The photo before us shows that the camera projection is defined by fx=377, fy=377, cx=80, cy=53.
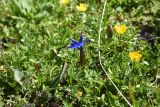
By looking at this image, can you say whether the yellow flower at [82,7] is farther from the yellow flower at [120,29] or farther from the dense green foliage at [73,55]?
the yellow flower at [120,29]

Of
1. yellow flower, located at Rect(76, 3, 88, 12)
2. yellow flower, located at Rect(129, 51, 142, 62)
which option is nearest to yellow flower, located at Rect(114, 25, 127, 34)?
yellow flower, located at Rect(129, 51, 142, 62)

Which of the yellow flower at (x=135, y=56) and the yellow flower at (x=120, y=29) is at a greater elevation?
the yellow flower at (x=120, y=29)

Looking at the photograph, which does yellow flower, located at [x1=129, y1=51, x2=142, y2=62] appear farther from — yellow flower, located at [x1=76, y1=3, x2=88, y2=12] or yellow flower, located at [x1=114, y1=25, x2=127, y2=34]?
yellow flower, located at [x1=76, y1=3, x2=88, y2=12]

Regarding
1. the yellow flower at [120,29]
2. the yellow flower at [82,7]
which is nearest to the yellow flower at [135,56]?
the yellow flower at [120,29]

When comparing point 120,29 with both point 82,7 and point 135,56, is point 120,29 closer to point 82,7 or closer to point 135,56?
point 135,56

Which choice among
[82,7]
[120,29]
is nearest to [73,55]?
[120,29]

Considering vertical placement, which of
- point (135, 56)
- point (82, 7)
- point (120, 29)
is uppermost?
point (82, 7)

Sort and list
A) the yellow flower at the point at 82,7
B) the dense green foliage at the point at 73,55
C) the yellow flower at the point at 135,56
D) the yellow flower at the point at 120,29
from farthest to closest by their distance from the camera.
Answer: the yellow flower at the point at 82,7 < the yellow flower at the point at 120,29 < the yellow flower at the point at 135,56 < the dense green foliage at the point at 73,55

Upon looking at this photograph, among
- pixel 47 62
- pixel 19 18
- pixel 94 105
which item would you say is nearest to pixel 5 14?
pixel 19 18

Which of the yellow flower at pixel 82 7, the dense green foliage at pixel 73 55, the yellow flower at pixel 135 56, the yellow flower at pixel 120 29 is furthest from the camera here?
the yellow flower at pixel 82 7

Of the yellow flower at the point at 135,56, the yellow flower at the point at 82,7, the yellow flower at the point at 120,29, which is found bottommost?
the yellow flower at the point at 135,56
